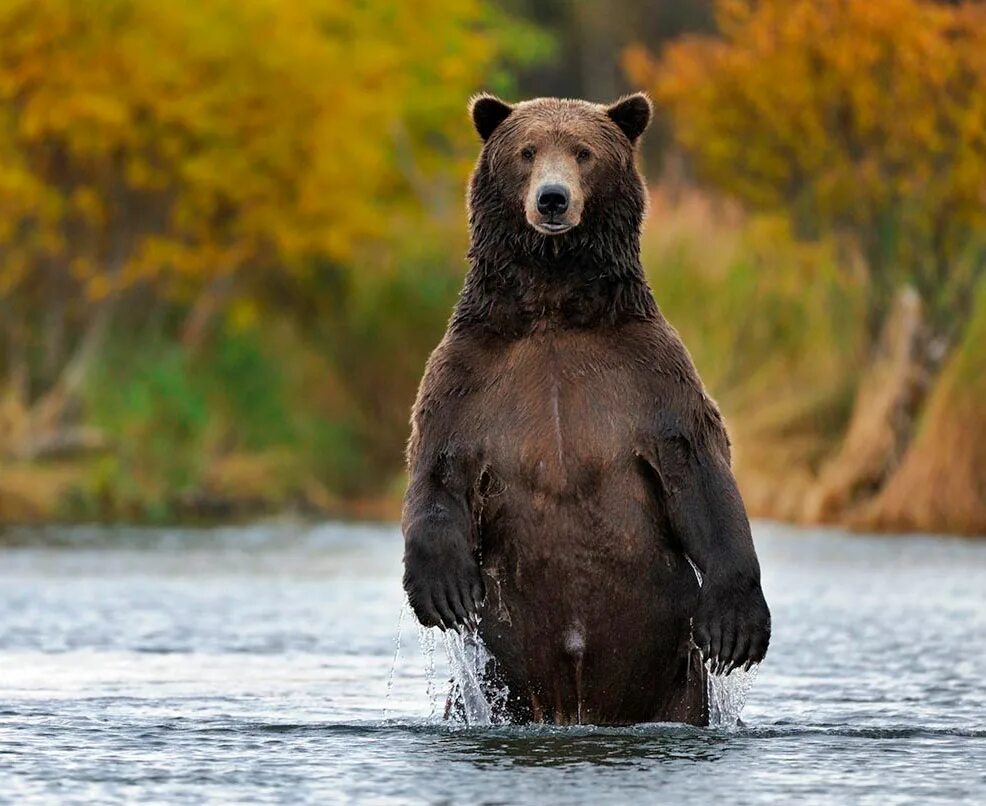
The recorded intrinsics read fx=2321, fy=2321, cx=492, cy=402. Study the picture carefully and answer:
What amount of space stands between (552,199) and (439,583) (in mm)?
1190

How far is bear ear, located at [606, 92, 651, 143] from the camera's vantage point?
294 inches

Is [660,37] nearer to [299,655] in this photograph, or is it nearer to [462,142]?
[462,142]

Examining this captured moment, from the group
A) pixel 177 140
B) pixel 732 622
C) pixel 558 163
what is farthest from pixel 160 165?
pixel 732 622

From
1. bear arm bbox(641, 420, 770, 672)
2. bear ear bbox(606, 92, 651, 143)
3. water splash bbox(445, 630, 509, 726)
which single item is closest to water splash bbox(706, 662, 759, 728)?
bear arm bbox(641, 420, 770, 672)

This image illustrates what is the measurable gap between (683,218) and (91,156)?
5.90m

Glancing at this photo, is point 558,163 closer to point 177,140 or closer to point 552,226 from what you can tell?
point 552,226

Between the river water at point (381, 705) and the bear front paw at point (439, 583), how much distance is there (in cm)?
38

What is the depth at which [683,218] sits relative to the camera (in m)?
23.0

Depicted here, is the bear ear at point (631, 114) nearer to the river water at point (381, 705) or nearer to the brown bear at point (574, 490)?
the brown bear at point (574, 490)

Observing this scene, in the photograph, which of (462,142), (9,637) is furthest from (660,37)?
(9,637)

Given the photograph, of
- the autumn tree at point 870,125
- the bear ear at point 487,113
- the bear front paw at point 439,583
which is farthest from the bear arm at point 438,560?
the autumn tree at point 870,125

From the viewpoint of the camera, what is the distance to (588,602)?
6.94 meters

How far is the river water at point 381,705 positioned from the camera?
235 inches

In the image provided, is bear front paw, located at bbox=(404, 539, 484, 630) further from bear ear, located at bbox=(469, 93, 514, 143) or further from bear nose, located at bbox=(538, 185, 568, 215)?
bear ear, located at bbox=(469, 93, 514, 143)
